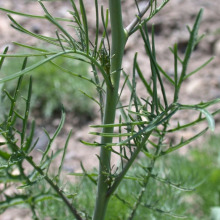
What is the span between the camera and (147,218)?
1.18 metres

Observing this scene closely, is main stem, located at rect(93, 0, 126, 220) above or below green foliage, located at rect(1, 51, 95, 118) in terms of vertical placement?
below

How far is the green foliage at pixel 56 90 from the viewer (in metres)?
2.66

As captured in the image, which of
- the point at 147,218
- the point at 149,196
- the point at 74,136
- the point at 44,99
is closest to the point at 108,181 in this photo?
the point at 149,196

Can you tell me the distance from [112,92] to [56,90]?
7.17ft

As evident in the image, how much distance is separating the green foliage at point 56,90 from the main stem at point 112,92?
77.5 inches

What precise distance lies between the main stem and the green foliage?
77.5 inches

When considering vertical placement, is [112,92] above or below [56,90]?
below

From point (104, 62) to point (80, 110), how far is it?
2.10 meters

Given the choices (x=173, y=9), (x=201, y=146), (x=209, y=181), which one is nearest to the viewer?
(x=209, y=181)

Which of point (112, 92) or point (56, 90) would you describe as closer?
point (112, 92)

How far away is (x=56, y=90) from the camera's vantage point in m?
2.73

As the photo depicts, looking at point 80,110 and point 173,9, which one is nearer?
point 80,110

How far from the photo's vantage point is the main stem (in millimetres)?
539

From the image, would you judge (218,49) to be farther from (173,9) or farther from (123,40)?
(123,40)
